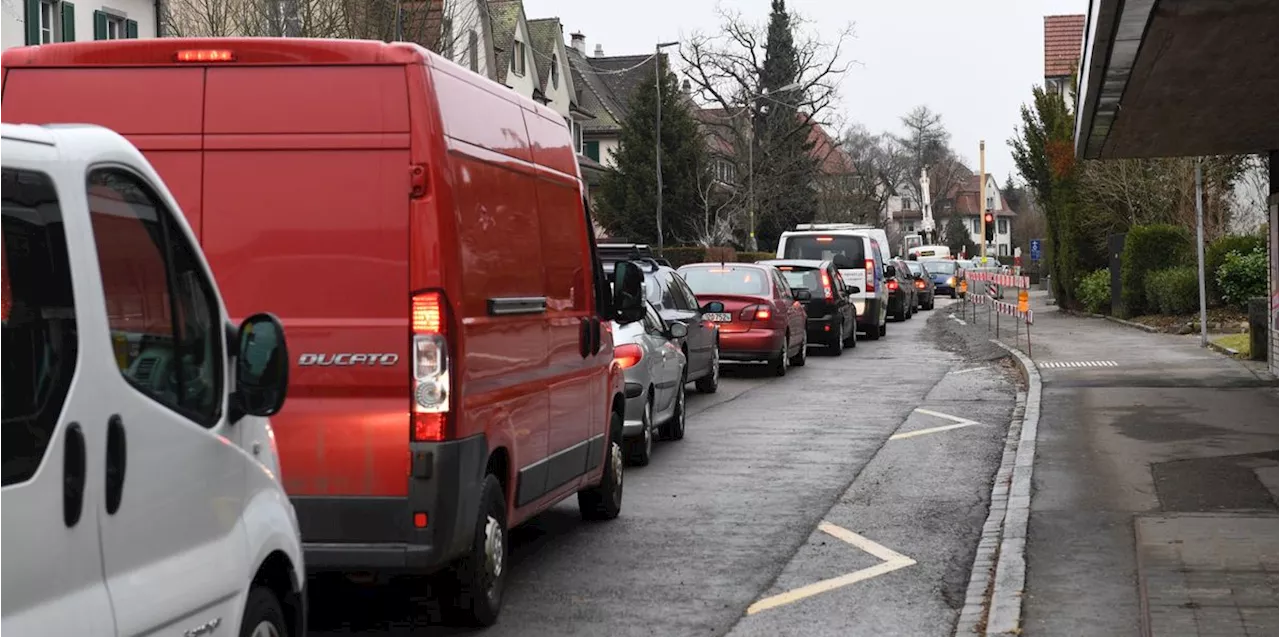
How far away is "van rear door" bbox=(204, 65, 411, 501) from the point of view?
21.6 ft

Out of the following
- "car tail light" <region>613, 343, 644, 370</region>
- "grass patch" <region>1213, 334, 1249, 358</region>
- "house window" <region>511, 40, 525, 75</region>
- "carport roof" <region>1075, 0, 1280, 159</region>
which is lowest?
"grass patch" <region>1213, 334, 1249, 358</region>

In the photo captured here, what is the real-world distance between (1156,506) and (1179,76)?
3900mm

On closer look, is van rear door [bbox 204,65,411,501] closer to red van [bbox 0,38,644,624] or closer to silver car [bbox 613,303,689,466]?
red van [bbox 0,38,644,624]

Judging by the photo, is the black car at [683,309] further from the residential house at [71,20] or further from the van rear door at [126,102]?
the residential house at [71,20]

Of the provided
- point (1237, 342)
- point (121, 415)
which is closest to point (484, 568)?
point (121, 415)

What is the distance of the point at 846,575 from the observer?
8.71m

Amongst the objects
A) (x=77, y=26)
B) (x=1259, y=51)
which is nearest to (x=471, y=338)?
(x=1259, y=51)

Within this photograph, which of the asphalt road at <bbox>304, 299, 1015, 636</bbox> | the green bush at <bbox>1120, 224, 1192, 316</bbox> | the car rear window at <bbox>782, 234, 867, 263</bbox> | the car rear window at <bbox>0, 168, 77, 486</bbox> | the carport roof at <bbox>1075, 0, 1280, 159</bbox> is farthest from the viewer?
the car rear window at <bbox>782, 234, 867, 263</bbox>

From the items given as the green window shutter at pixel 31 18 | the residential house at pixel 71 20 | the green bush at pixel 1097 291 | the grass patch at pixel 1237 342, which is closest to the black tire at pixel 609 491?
the grass patch at pixel 1237 342

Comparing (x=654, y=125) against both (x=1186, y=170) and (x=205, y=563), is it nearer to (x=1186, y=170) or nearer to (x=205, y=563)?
(x=1186, y=170)

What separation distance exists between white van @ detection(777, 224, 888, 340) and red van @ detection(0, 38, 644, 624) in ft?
84.8

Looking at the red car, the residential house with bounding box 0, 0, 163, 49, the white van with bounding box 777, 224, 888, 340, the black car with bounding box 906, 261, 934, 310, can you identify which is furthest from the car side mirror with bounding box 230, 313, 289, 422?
the black car with bounding box 906, 261, 934, 310

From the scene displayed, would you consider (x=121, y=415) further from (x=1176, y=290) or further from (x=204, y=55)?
(x=1176, y=290)

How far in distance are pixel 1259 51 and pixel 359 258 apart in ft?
24.9
